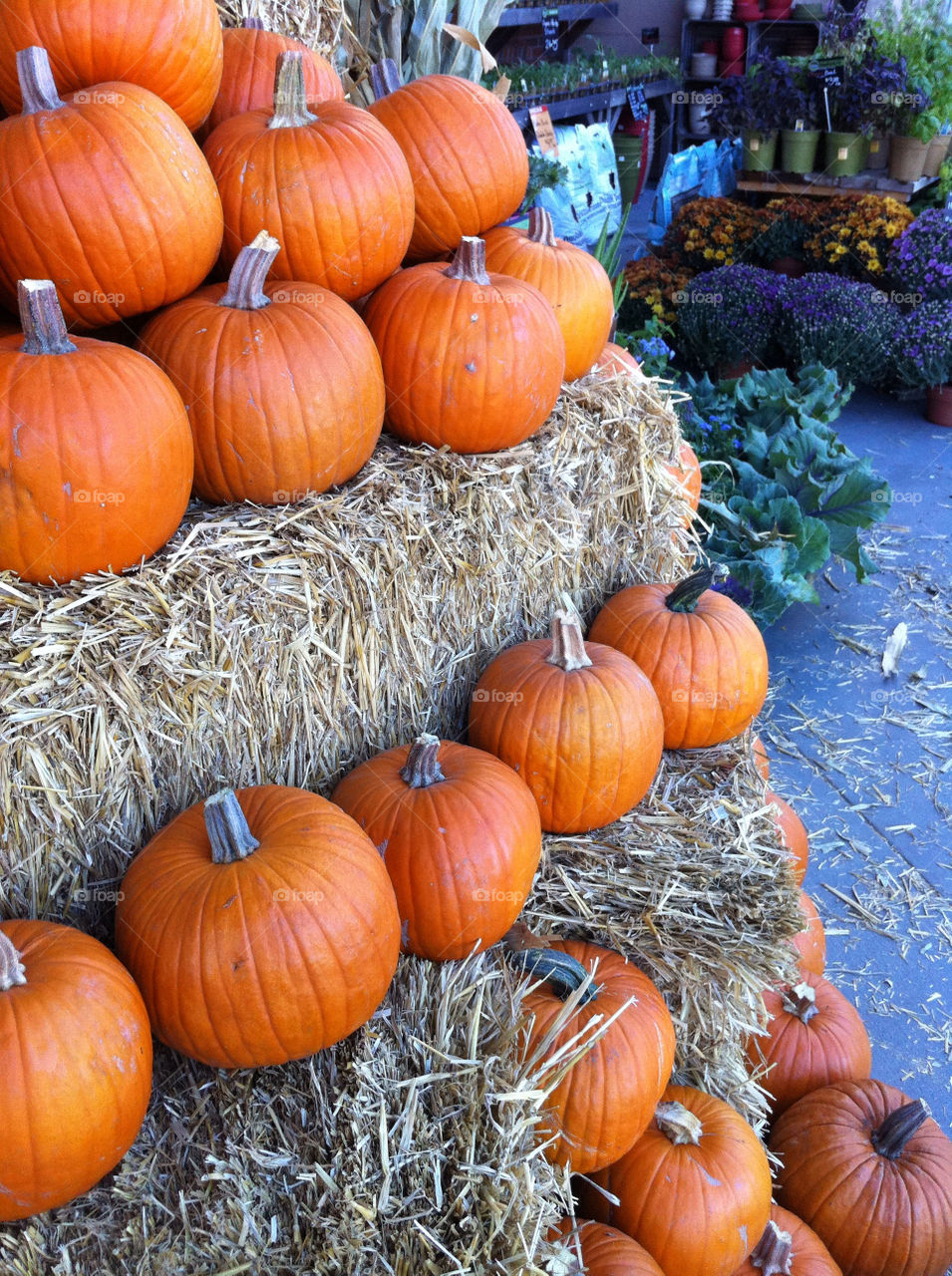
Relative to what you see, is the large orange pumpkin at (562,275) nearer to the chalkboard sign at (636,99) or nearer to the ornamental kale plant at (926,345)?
the ornamental kale plant at (926,345)

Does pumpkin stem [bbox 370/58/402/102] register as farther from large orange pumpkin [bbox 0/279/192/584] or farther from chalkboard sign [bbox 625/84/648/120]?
chalkboard sign [bbox 625/84/648/120]

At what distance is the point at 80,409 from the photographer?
67.1 inches

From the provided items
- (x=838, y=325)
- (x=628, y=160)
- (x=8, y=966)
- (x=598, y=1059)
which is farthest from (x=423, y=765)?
(x=628, y=160)

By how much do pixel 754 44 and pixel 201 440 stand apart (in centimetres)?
1174

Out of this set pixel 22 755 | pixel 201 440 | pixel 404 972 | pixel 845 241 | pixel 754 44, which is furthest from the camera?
pixel 754 44

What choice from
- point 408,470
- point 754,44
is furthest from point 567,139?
point 408,470

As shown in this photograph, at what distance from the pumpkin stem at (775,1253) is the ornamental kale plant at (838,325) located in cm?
531

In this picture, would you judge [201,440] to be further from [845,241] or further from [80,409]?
[845,241]

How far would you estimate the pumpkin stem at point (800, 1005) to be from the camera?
2449 mm

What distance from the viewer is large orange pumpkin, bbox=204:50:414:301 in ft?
7.03

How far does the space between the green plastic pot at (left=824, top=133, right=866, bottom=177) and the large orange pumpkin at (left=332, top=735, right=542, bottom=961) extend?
6697 millimetres

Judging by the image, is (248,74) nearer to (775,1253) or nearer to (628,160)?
(775,1253)

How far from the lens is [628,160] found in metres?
10.6

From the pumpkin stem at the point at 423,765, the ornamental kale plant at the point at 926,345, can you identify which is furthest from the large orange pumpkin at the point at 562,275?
the ornamental kale plant at the point at 926,345
